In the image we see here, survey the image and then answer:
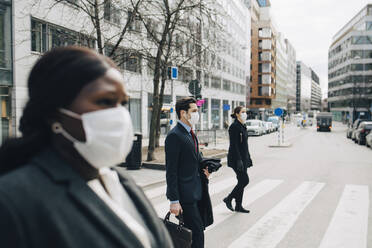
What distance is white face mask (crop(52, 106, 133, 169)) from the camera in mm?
1260

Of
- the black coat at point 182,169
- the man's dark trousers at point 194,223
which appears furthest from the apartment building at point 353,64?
the man's dark trousers at point 194,223

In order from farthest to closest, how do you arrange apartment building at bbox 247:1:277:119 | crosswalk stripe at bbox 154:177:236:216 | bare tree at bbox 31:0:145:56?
apartment building at bbox 247:1:277:119 → bare tree at bbox 31:0:145:56 → crosswalk stripe at bbox 154:177:236:216

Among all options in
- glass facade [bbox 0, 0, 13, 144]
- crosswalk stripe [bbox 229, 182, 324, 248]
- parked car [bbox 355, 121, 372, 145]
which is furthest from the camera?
parked car [bbox 355, 121, 372, 145]

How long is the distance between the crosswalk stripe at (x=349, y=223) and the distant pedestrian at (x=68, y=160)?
458cm

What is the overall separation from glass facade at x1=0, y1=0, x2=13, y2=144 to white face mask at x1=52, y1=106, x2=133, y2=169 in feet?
50.7

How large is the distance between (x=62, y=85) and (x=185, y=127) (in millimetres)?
2868

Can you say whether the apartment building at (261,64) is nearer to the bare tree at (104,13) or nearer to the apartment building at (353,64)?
the apartment building at (353,64)

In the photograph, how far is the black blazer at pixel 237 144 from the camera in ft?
21.1

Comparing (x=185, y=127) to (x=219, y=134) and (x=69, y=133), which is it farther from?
(x=219, y=134)

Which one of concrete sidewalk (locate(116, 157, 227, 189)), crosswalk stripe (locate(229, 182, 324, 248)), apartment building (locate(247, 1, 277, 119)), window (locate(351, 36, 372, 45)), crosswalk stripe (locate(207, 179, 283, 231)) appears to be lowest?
crosswalk stripe (locate(207, 179, 283, 231))

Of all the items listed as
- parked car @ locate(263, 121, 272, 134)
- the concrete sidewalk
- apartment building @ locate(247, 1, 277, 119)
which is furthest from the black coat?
apartment building @ locate(247, 1, 277, 119)

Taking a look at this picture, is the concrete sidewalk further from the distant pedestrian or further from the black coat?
the distant pedestrian

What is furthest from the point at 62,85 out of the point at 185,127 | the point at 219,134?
the point at 219,134

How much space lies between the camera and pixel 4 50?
1528cm
